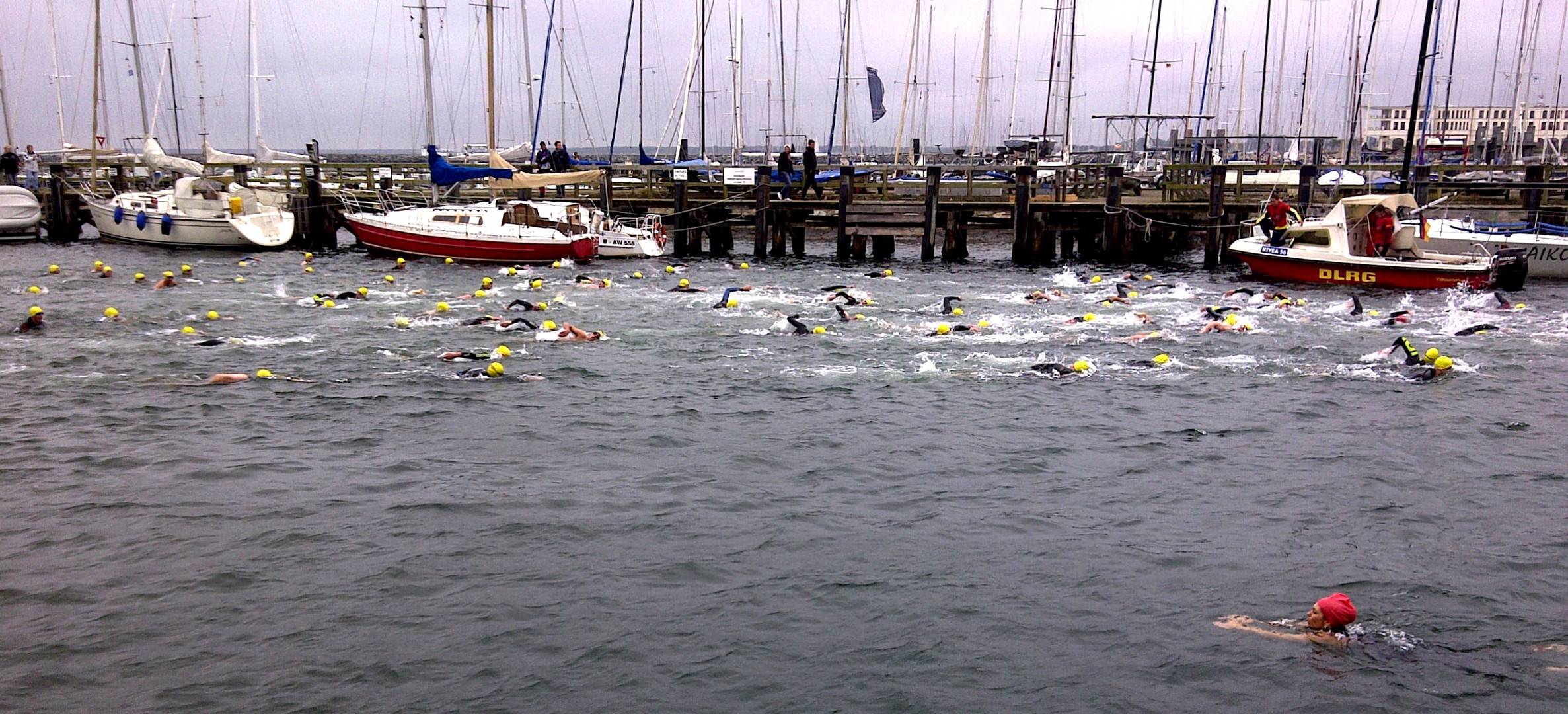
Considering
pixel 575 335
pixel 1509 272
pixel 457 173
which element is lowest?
pixel 575 335

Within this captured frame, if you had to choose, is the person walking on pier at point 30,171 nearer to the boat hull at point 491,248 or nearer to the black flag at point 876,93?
the boat hull at point 491,248

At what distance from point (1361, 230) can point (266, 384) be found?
2330cm

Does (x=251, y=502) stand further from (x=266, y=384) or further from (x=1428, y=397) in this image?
(x=1428, y=397)

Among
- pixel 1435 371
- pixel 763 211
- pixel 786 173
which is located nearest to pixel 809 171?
pixel 786 173

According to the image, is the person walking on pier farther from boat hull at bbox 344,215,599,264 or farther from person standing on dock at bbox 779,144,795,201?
person standing on dock at bbox 779,144,795,201

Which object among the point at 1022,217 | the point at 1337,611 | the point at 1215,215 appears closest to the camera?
the point at 1337,611

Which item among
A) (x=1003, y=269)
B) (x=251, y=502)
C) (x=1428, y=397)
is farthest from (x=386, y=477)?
(x=1003, y=269)

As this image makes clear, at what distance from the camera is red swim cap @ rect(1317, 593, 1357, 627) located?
8.31 meters

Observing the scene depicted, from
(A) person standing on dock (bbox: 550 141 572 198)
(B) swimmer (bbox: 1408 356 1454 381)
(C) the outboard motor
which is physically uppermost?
(A) person standing on dock (bbox: 550 141 572 198)

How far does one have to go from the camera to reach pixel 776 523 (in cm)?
1084

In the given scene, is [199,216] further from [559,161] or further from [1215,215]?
[1215,215]

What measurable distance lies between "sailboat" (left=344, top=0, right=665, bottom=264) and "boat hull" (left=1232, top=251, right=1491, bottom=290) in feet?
54.3

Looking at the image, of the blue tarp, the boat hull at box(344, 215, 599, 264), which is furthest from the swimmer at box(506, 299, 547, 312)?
the blue tarp

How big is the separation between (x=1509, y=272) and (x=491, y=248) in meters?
24.7
